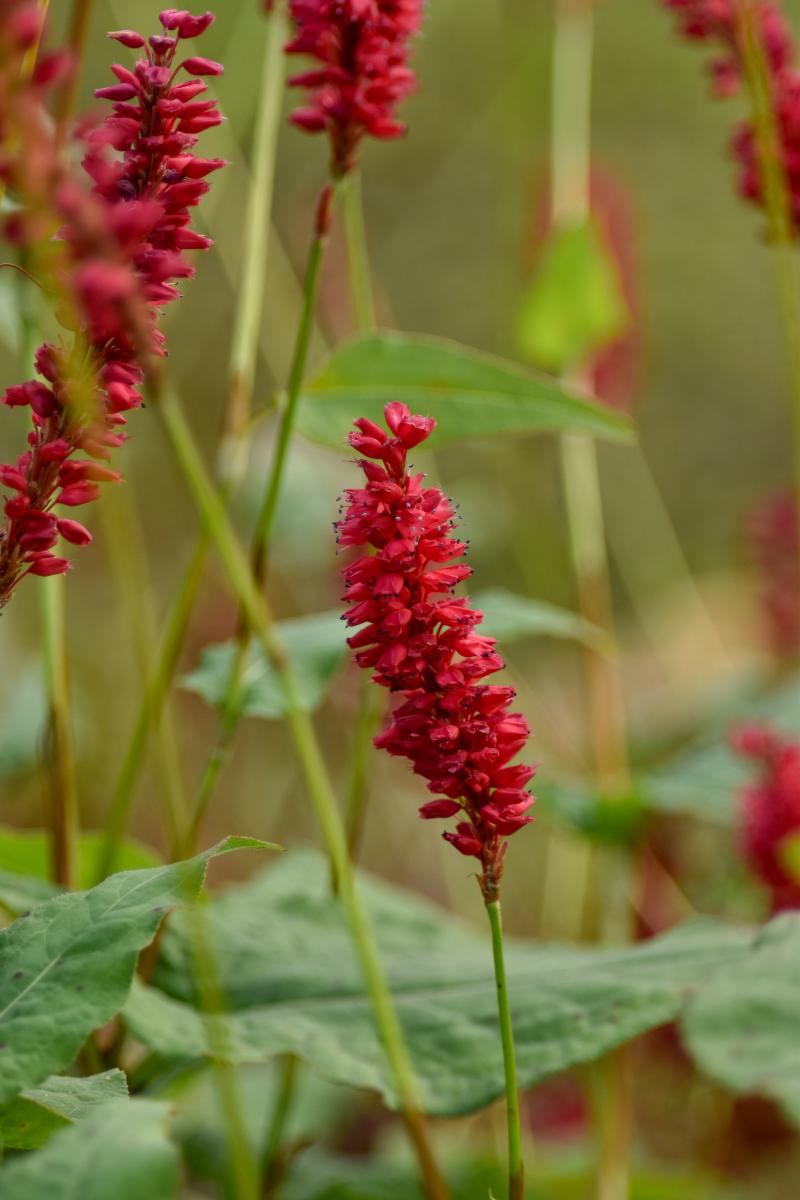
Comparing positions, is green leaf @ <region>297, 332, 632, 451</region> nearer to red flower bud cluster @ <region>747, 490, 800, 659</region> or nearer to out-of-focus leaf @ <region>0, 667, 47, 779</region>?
out-of-focus leaf @ <region>0, 667, 47, 779</region>

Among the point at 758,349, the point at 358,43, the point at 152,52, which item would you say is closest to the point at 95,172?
the point at 152,52

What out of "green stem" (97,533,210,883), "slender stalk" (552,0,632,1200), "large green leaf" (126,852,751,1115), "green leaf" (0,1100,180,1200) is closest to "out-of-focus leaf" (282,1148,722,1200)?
"slender stalk" (552,0,632,1200)

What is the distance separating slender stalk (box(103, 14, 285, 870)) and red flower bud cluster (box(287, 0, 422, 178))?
0.53ft

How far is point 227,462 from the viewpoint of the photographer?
696 mm

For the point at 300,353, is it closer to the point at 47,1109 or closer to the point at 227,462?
the point at 227,462

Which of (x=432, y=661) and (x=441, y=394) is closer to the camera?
(x=432, y=661)

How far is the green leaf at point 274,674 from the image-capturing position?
0.62 metres

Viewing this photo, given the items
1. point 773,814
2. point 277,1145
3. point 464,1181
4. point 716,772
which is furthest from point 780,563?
point 277,1145

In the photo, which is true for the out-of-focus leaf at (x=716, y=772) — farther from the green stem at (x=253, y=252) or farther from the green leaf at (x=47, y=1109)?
the green leaf at (x=47, y=1109)

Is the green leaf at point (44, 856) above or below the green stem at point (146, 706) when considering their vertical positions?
below

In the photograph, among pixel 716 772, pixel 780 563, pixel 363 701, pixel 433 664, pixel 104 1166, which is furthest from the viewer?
pixel 780 563

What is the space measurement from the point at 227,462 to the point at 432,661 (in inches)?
12.7

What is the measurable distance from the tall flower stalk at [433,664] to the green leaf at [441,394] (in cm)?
16

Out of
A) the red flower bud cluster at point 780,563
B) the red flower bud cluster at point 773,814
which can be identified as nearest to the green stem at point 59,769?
the red flower bud cluster at point 773,814
